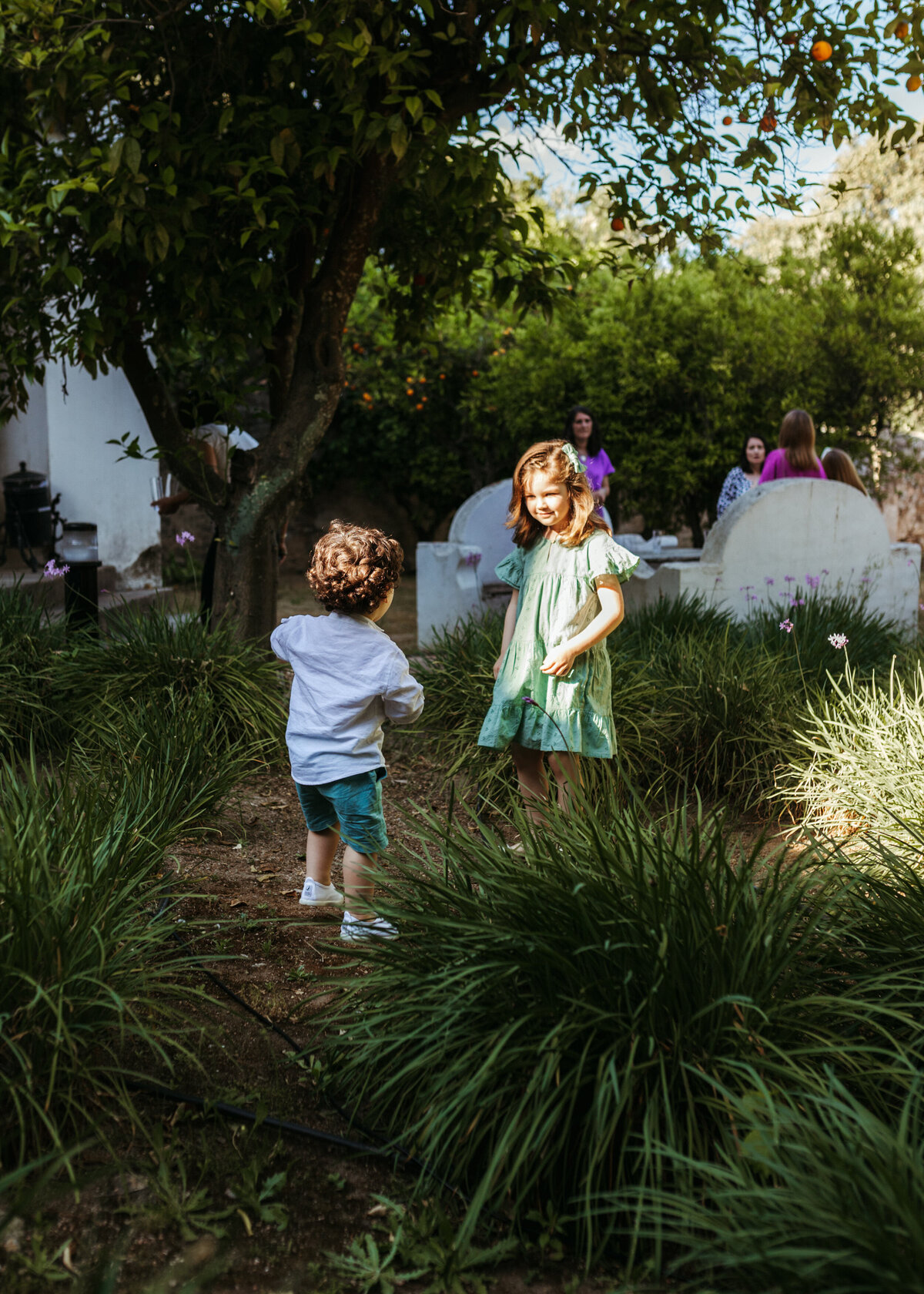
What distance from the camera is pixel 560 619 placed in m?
3.66

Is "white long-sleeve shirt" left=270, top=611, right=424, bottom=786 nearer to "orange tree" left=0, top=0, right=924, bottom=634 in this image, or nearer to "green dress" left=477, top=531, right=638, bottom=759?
"green dress" left=477, top=531, right=638, bottom=759

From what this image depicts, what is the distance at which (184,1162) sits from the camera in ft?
6.86

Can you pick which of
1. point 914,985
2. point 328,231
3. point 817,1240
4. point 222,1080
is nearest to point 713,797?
point 914,985

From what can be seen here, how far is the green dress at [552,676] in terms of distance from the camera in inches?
143

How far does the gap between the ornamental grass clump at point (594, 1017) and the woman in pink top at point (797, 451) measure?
213 inches

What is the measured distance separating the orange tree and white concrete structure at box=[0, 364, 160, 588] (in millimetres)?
4074

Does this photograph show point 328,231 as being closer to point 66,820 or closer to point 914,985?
point 66,820

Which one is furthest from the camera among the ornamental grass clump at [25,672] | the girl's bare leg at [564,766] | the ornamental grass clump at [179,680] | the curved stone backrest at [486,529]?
the curved stone backrest at [486,529]

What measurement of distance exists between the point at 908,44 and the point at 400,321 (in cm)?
320

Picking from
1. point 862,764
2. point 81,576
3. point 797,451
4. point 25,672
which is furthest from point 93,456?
point 862,764

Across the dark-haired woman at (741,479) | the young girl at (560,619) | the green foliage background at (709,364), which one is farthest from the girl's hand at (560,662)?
the green foliage background at (709,364)

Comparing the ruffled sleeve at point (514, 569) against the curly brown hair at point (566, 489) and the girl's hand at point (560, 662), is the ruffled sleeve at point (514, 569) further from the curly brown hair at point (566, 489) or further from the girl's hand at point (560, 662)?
the girl's hand at point (560, 662)

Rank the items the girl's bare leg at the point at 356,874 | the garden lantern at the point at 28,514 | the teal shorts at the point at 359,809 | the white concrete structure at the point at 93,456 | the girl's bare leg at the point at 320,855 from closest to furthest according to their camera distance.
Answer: the girl's bare leg at the point at 356,874 < the teal shorts at the point at 359,809 < the girl's bare leg at the point at 320,855 < the garden lantern at the point at 28,514 < the white concrete structure at the point at 93,456

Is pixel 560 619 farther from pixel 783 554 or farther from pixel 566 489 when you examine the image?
pixel 783 554
